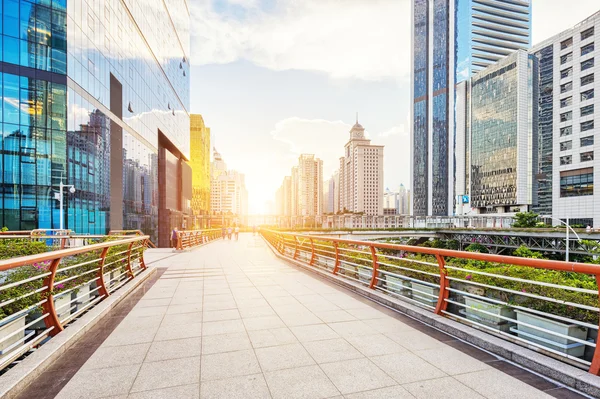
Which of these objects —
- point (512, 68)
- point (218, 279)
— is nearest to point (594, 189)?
point (512, 68)

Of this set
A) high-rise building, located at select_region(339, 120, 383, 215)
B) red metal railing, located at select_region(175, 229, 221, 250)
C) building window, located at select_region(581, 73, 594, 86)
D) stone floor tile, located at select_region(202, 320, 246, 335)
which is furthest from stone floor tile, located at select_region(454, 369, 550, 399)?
high-rise building, located at select_region(339, 120, 383, 215)

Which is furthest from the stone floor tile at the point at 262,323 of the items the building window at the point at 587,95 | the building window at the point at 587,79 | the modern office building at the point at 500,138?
the modern office building at the point at 500,138

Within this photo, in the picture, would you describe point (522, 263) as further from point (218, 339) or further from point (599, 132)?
point (599, 132)

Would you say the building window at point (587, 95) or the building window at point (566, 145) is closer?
the building window at point (587, 95)

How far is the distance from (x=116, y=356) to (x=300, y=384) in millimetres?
2680

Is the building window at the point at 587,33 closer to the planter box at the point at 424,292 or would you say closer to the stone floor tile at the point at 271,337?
the planter box at the point at 424,292

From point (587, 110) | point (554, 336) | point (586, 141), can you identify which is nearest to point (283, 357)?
point (554, 336)

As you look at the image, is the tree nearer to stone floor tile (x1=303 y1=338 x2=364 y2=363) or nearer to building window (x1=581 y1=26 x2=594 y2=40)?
building window (x1=581 y1=26 x2=594 y2=40)

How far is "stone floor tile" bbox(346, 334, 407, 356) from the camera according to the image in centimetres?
472

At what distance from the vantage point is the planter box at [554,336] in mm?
4105

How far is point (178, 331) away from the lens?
5594 millimetres

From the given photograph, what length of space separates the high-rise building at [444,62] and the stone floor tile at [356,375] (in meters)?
139

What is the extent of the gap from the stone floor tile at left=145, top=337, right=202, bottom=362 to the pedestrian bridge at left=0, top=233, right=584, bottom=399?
1cm

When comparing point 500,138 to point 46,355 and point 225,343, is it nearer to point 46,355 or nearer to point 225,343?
point 225,343
